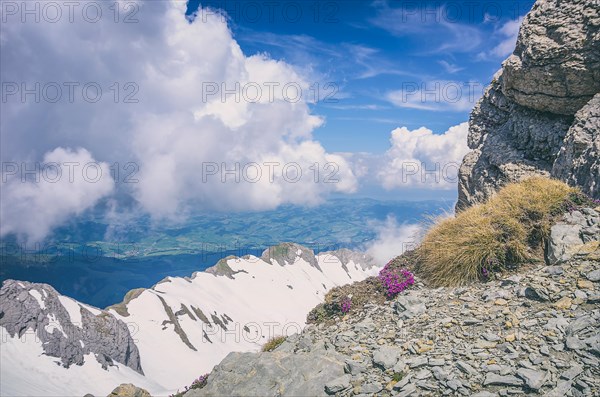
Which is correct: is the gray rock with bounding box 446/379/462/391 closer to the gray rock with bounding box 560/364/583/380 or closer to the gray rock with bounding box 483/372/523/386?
the gray rock with bounding box 483/372/523/386

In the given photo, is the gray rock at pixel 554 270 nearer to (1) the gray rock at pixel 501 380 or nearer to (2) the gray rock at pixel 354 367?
(1) the gray rock at pixel 501 380

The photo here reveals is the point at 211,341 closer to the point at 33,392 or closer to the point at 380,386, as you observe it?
the point at 33,392

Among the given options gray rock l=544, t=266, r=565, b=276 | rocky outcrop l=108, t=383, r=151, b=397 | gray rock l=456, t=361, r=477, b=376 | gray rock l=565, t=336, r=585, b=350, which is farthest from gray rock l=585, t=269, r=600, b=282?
rocky outcrop l=108, t=383, r=151, b=397

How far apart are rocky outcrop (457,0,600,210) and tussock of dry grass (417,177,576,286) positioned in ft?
7.08

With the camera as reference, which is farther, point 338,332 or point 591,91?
point 591,91

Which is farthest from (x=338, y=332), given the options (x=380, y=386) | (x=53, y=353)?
(x=53, y=353)

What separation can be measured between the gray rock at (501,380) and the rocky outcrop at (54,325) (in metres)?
158

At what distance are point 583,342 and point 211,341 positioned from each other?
20358cm

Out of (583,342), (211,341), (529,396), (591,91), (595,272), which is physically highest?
(591,91)

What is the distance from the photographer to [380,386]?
8.10m

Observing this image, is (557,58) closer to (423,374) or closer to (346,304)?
(346,304)

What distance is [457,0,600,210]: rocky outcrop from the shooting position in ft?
46.2

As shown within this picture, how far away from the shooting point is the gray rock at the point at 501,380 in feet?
22.8

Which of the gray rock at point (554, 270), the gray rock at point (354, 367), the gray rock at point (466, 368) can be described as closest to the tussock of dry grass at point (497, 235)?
the gray rock at point (554, 270)
